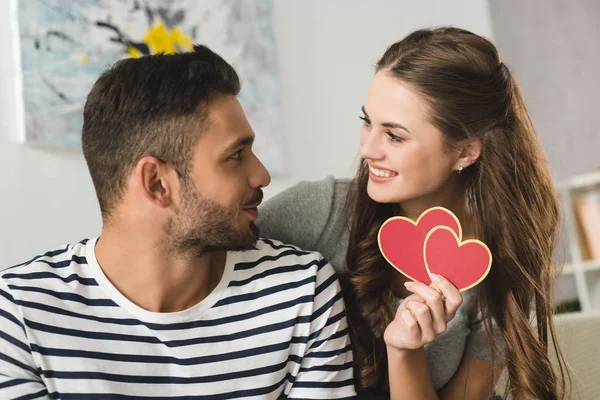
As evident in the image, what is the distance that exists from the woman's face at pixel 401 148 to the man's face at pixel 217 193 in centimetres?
30

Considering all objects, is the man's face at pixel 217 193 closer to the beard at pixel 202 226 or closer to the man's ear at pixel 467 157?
the beard at pixel 202 226

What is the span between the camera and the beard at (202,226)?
4.41ft

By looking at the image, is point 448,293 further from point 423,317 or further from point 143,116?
point 143,116

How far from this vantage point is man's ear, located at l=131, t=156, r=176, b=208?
4.37 ft

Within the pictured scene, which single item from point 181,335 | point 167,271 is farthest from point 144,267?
point 181,335

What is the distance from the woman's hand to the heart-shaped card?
0.09 feet

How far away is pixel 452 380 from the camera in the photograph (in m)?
1.68

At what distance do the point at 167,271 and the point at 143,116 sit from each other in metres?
0.30

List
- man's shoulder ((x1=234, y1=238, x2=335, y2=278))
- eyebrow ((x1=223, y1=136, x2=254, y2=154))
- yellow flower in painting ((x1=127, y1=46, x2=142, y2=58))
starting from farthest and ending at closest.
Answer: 1. yellow flower in painting ((x1=127, y1=46, x2=142, y2=58))
2. man's shoulder ((x1=234, y1=238, x2=335, y2=278))
3. eyebrow ((x1=223, y1=136, x2=254, y2=154))

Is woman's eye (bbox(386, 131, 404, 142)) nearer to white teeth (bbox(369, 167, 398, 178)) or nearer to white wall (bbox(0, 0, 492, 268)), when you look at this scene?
white teeth (bbox(369, 167, 398, 178))

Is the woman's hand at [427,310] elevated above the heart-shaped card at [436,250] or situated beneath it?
situated beneath

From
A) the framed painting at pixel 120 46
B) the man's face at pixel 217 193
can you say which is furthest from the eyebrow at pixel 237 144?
the framed painting at pixel 120 46

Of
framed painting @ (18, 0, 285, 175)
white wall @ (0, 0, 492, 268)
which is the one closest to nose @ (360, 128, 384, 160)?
white wall @ (0, 0, 492, 268)

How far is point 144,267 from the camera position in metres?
1.36
